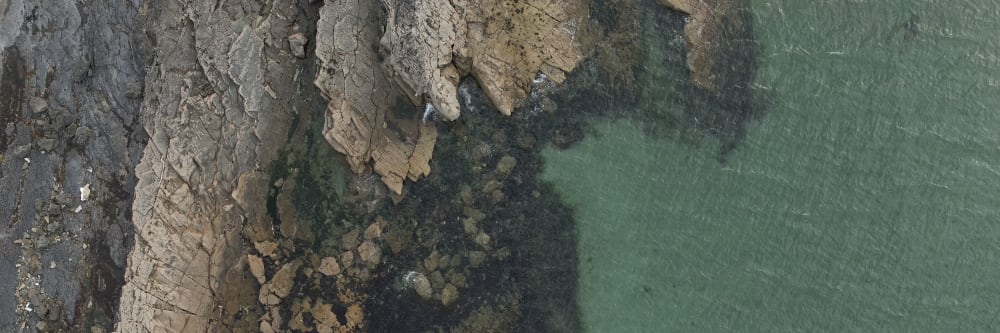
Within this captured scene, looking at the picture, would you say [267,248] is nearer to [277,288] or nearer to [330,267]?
[277,288]

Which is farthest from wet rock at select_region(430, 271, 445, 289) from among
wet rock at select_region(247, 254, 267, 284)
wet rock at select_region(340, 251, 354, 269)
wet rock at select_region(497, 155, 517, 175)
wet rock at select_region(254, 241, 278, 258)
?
wet rock at select_region(247, 254, 267, 284)

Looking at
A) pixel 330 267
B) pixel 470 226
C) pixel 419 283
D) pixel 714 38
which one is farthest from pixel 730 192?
pixel 330 267

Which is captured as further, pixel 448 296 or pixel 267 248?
pixel 267 248

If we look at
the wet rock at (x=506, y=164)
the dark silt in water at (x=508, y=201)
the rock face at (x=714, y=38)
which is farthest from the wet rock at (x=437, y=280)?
the rock face at (x=714, y=38)

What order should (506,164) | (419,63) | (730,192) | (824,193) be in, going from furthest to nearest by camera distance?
(506,164) → (730,192) → (824,193) → (419,63)

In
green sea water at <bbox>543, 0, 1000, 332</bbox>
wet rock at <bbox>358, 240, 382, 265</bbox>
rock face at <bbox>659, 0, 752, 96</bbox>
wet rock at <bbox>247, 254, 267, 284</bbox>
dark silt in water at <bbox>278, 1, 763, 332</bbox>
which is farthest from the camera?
wet rock at <bbox>247, 254, 267, 284</bbox>

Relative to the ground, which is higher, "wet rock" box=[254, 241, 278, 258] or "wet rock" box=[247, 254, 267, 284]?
"wet rock" box=[254, 241, 278, 258]

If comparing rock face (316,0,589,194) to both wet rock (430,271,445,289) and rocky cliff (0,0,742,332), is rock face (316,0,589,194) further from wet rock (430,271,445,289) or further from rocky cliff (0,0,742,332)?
wet rock (430,271,445,289)
